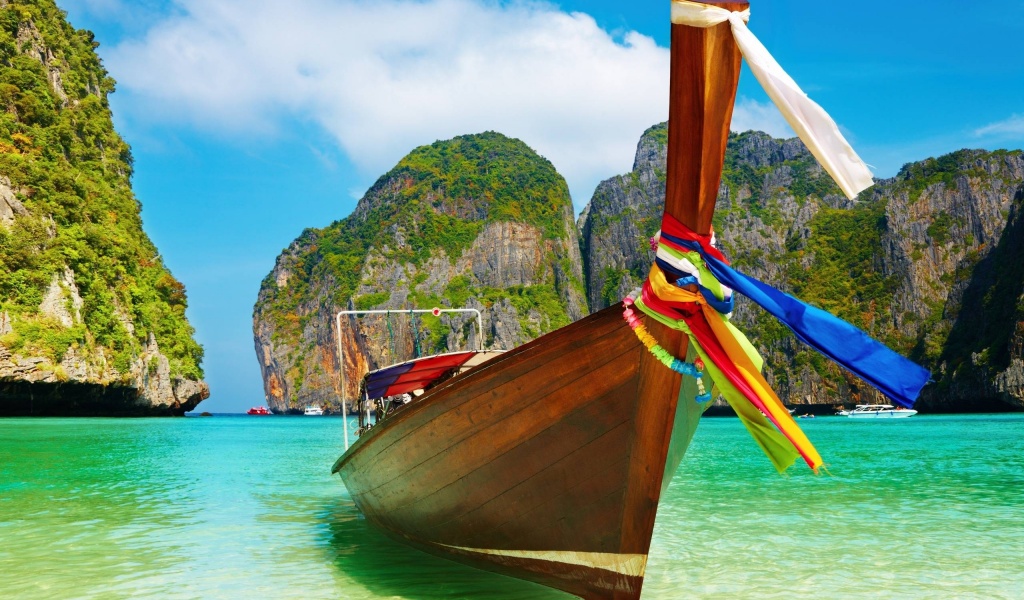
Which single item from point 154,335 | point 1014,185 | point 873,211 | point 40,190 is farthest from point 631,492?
point 873,211

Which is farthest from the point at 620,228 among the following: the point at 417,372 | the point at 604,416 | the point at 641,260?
the point at 604,416

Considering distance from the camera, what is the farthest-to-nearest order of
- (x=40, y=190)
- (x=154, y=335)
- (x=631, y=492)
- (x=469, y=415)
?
1. (x=154, y=335)
2. (x=40, y=190)
3. (x=469, y=415)
4. (x=631, y=492)

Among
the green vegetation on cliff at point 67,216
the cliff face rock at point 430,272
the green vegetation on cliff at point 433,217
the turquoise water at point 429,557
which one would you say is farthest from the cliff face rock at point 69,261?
the green vegetation on cliff at point 433,217

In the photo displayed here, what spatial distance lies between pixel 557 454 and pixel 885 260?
91649mm

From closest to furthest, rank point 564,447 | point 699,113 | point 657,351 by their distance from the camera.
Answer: point 699,113 < point 657,351 < point 564,447

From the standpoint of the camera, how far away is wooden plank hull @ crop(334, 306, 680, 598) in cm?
384

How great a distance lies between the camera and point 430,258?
105188 mm

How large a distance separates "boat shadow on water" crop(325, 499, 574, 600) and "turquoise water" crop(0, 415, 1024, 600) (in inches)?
0.9

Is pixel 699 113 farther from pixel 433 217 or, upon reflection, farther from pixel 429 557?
pixel 433 217

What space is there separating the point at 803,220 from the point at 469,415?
355 feet

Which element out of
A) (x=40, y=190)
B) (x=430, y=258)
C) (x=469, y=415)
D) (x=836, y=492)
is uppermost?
(x=430, y=258)

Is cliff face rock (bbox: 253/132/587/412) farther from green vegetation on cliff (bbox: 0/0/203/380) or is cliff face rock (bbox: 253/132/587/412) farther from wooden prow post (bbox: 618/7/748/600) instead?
wooden prow post (bbox: 618/7/748/600)

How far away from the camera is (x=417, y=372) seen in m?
6.38

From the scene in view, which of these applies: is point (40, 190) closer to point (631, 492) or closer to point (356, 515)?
point (356, 515)
